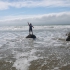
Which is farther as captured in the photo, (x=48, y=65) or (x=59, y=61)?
(x=59, y=61)

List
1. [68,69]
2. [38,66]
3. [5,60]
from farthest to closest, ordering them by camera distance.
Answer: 1. [5,60]
2. [38,66]
3. [68,69]

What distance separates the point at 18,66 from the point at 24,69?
0.77 metres

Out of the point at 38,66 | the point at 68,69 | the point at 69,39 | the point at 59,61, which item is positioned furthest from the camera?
the point at 69,39

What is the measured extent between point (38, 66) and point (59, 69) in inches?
55.2

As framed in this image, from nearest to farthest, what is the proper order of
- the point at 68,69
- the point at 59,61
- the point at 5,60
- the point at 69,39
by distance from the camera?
the point at 68,69 < the point at 59,61 < the point at 5,60 < the point at 69,39

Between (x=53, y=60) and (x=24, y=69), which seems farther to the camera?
(x=53, y=60)

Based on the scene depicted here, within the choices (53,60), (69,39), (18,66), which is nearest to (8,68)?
(18,66)

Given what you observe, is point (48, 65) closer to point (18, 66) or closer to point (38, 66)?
point (38, 66)

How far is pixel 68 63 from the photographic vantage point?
403 inches

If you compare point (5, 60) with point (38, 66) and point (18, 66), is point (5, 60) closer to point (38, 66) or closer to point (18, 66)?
point (18, 66)

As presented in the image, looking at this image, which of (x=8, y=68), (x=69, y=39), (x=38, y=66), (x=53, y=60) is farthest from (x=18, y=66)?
(x=69, y=39)

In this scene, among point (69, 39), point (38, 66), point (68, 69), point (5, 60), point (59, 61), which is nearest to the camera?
point (68, 69)

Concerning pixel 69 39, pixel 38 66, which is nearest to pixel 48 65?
pixel 38 66

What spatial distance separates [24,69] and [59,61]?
275 centimetres
